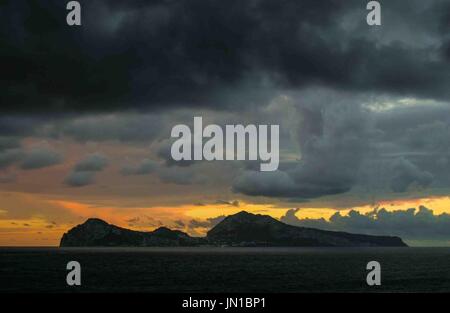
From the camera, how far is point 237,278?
5330 inches

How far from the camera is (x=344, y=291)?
104500 mm

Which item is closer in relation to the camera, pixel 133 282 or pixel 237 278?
pixel 133 282
